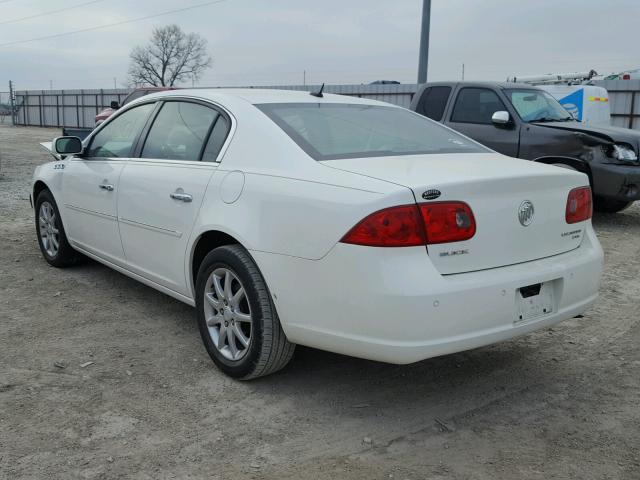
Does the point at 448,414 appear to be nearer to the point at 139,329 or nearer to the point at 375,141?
the point at 375,141

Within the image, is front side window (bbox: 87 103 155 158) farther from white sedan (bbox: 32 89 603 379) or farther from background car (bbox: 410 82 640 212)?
background car (bbox: 410 82 640 212)

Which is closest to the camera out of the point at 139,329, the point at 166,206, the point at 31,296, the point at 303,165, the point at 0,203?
the point at 303,165

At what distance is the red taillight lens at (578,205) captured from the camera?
3.34m

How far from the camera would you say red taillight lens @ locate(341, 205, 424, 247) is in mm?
2756

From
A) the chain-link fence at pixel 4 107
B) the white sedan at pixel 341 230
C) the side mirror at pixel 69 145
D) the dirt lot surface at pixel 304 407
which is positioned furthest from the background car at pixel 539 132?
the chain-link fence at pixel 4 107

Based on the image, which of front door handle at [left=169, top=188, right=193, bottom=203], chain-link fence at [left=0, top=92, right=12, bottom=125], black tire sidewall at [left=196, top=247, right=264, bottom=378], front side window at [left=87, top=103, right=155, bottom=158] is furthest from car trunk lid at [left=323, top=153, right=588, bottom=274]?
chain-link fence at [left=0, top=92, right=12, bottom=125]

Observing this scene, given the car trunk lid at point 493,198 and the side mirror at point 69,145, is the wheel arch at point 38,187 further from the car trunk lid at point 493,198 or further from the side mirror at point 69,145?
the car trunk lid at point 493,198

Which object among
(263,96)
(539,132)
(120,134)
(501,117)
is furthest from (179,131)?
(539,132)

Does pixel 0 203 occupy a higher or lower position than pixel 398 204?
lower

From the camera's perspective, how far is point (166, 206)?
153 inches

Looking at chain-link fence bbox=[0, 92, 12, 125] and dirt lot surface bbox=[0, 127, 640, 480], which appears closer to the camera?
dirt lot surface bbox=[0, 127, 640, 480]

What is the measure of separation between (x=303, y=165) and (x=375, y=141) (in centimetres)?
62

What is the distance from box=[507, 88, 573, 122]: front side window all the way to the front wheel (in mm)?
6290

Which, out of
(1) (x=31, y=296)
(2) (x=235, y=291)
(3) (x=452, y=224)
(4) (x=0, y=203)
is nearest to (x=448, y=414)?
(3) (x=452, y=224)
